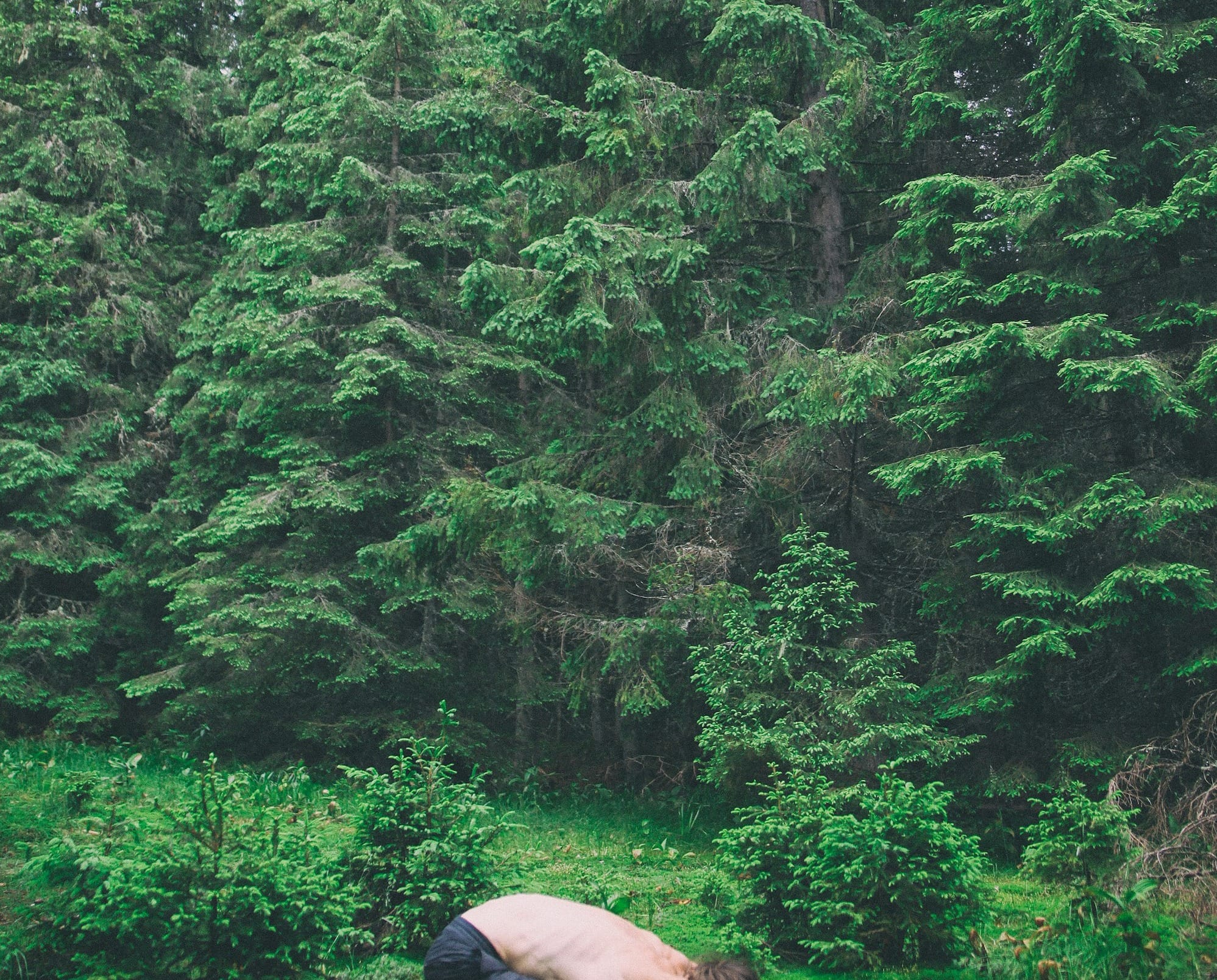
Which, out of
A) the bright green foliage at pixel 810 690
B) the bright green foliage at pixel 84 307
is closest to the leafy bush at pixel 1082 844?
the bright green foliage at pixel 810 690

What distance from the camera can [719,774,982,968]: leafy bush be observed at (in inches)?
216

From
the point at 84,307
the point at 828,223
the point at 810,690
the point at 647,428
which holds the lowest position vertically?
the point at 810,690

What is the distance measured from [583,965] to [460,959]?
22.1 inches

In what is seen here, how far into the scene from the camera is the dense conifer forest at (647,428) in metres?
7.43

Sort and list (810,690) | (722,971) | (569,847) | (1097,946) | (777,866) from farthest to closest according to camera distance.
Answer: (569,847), (810,690), (777,866), (1097,946), (722,971)

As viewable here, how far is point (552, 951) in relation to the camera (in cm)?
454

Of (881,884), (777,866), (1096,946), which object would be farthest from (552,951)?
(1096,946)

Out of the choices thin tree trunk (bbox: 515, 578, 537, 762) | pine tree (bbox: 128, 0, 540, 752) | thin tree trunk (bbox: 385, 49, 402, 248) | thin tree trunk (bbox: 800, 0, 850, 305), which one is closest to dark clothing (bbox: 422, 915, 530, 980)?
thin tree trunk (bbox: 515, 578, 537, 762)

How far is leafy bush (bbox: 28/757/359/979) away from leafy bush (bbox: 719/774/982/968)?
8.43 ft

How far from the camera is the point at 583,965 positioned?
177 inches

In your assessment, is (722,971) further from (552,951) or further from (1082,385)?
(1082,385)

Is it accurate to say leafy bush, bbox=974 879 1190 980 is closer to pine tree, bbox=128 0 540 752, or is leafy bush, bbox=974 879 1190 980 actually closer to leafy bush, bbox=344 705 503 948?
leafy bush, bbox=344 705 503 948

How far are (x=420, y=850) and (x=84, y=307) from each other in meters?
12.2

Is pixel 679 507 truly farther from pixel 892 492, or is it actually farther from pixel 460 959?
pixel 460 959
